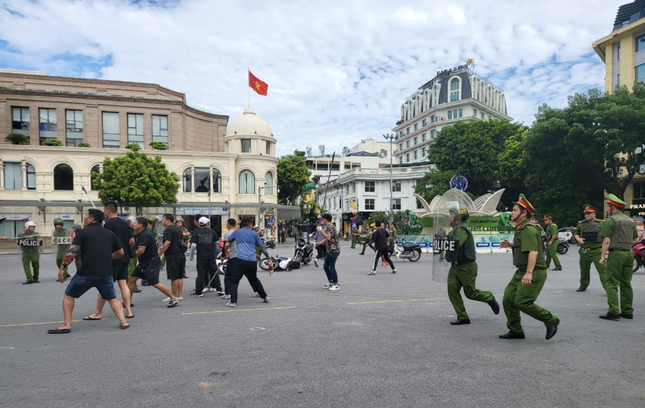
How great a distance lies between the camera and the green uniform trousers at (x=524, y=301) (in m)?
5.46

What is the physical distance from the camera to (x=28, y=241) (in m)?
12.2

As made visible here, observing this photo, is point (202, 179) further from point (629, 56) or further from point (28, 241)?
point (629, 56)

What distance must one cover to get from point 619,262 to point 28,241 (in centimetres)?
1359

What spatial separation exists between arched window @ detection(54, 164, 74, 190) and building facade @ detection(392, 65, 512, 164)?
4918 centimetres

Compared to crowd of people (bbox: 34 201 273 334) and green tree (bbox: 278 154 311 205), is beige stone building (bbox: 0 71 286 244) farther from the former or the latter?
crowd of people (bbox: 34 201 273 334)

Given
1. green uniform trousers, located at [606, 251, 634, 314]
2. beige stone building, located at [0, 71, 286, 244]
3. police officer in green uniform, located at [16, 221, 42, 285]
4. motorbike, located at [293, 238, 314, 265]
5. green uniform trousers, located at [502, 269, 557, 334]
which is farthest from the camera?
beige stone building, located at [0, 71, 286, 244]

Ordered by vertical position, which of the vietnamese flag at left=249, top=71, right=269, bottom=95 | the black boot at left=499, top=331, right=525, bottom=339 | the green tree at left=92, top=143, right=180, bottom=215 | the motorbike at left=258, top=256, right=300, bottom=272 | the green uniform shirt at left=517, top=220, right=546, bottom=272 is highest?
the vietnamese flag at left=249, top=71, right=269, bottom=95

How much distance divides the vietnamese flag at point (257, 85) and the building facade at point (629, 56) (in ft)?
102

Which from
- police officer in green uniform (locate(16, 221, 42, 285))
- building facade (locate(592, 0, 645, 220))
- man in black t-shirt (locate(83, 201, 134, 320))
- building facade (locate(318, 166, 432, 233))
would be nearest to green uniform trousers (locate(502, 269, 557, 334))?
man in black t-shirt (locate(83, 201, 134, 320))

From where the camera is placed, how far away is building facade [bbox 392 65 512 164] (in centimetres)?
7156

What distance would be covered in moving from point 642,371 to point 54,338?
6.94m

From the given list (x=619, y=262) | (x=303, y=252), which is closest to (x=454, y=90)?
(x=303, y=252)

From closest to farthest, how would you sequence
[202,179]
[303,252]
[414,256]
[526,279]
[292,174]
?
[526,279] < [303,252] < [414,256] < [202,179] < [292,174]

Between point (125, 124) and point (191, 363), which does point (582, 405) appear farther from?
point (125, 124)
